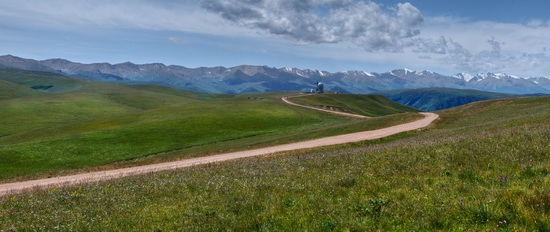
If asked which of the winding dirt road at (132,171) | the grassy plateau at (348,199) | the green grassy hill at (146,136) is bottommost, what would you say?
the green grassy hill at (146,136)

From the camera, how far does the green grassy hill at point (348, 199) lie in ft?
29.4

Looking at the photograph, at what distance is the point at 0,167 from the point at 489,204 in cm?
6015

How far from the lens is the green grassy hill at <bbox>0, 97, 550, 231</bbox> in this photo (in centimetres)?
896

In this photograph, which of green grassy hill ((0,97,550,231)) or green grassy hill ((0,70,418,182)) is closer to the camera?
green grassy hill ((0,97,550,231))

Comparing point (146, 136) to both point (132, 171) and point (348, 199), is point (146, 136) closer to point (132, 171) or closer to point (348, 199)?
point (132, 171)

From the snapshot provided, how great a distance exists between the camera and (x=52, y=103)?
184 m

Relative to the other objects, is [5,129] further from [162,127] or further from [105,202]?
[105,202]

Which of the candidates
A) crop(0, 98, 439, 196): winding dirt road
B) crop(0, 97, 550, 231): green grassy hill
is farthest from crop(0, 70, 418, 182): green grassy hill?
crop(0, 97, 550, 231): green grassy hill

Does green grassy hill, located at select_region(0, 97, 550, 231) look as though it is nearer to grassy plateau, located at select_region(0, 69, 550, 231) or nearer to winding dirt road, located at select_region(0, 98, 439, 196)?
grassy plateau, located at select_region(0, 69, 550, 231)

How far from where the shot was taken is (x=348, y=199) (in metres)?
11.3

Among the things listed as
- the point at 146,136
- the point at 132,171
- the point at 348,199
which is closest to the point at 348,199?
the point at 348,199

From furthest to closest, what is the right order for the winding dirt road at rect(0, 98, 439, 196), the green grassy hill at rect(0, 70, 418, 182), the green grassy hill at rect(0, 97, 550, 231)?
the green grassy hill at rect(0, 70, 418, 182) → the winding dirt road at rect(0, 98, 439, 196) → the green grassy hill at rect(0, 97, 550, 231)

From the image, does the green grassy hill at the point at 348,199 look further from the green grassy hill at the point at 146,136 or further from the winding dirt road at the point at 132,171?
the green grassy hill at the point at 146,136

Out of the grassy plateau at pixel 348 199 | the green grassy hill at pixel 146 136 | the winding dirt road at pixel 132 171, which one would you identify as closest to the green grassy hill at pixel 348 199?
the grassy plateau at pixel 348 199
